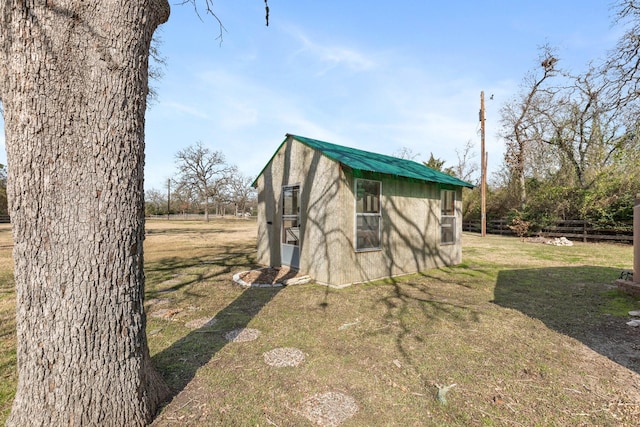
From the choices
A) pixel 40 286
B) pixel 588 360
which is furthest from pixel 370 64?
pixel 40 286

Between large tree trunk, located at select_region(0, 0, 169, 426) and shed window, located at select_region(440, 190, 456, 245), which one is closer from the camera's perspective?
large tree trunk, located at select_region(0, 0, 169, 426)

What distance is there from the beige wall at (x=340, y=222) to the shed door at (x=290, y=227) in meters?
0.19

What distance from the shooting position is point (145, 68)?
2025 millimetres

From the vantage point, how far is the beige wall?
580 cm

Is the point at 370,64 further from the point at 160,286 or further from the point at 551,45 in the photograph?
the point at 551,45

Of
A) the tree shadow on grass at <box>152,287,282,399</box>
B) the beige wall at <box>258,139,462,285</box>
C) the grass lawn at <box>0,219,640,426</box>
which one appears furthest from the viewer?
the beige wall at <box>258,139,462,285</box>

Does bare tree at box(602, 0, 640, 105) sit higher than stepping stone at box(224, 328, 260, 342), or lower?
higher

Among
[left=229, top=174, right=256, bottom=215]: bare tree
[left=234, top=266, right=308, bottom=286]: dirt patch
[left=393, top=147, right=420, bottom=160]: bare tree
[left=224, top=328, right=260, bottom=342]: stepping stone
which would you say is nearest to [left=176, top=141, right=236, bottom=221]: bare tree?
[left=229, top=174, right=256, bottom=215]: bare tree

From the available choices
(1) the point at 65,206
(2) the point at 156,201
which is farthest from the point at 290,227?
(2) the point at 156,201

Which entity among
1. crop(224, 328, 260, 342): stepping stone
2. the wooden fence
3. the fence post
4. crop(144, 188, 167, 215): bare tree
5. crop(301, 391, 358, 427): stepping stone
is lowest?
crop(224, 328, 260, 342): stepping stone

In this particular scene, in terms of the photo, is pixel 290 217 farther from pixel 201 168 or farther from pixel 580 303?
pixel 201 168

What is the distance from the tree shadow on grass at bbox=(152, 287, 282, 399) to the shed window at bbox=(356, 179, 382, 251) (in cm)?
245

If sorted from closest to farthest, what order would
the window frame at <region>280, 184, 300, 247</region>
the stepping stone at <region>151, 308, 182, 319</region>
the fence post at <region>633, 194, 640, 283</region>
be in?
the stepping stone at <region>151, 308, 182, 319</region> → the fence post at <region>633, 194, 640, 283</region> → the window frame at <region>280, 184, 300, 247</region>

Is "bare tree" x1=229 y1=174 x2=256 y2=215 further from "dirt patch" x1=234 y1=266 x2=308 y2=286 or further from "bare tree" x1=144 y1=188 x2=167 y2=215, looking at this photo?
"dirt patch" x1=234 y1=266 x2=308 y2=286
